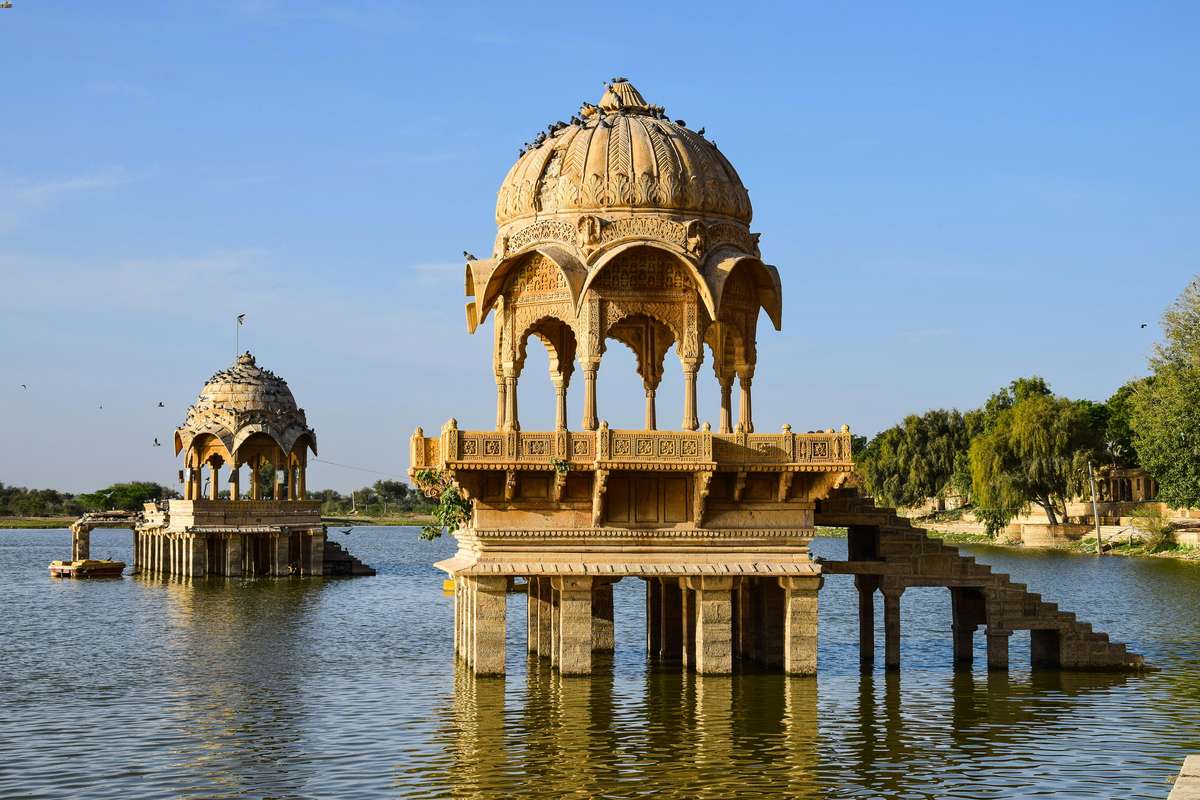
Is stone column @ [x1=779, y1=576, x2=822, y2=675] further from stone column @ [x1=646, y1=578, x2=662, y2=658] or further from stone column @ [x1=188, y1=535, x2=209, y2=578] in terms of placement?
stone column @ [x1=188, y1=535, x2=209, y2=578]

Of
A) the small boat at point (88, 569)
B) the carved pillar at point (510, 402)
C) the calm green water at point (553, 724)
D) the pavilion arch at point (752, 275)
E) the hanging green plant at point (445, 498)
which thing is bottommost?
the calm green water at point (553, 724)

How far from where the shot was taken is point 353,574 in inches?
2965

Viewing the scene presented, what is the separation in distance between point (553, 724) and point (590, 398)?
20.2 ft

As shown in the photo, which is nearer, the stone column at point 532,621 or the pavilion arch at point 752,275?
the pavilion arch at point 752,275

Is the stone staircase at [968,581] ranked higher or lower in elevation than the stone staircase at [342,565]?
higher

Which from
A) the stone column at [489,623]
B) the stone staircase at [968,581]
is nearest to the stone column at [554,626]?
the stone column at [489,623]

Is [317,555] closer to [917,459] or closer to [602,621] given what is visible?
[602,621]

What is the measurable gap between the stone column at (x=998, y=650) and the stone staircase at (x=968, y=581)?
0.68 feet

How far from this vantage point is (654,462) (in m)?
27.3

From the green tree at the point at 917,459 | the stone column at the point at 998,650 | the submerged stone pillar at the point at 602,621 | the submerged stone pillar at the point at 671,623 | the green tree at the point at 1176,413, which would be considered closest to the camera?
the stone column at the point at 998,650

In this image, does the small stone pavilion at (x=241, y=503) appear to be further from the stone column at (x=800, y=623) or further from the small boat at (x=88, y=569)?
the stone column at (x=800, y=623)

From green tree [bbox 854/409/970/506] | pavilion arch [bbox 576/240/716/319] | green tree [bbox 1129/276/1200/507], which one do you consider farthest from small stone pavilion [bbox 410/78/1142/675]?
green tree [bbox 854/409/970/506]

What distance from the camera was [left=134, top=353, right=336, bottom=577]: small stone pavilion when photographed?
70.9 m

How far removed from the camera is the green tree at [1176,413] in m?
67.7
